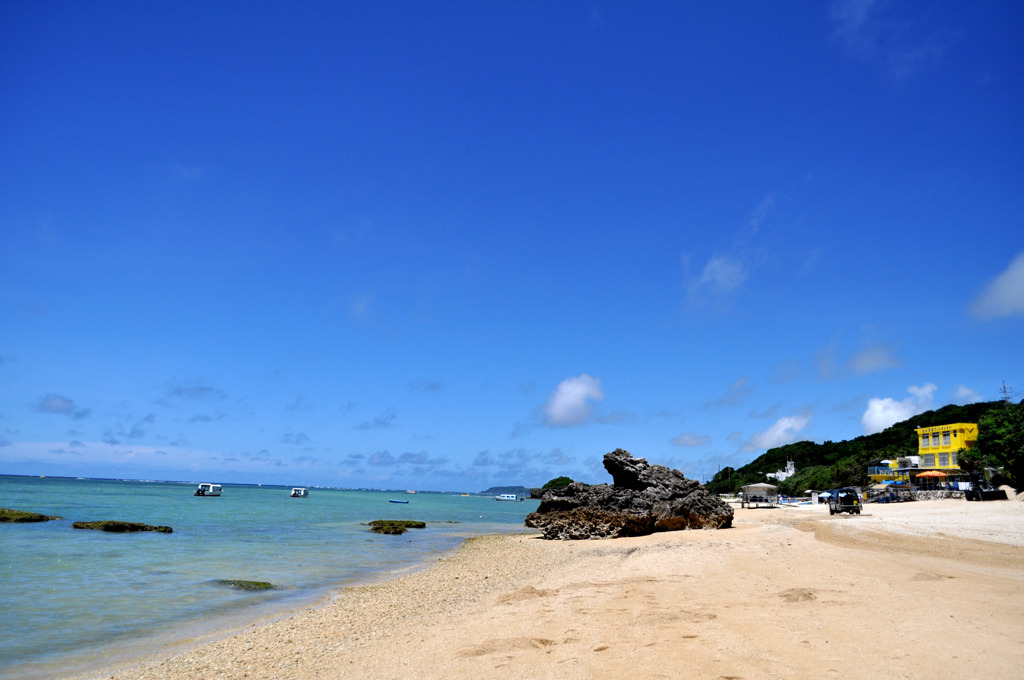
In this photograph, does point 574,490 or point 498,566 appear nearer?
point 498,566

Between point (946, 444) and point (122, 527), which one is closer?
point (122, 527)

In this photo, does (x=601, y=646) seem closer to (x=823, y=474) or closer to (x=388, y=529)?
(x=388, y=529)

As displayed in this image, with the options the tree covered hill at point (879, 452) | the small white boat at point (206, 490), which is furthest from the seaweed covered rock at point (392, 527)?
the small white boat at point (206, 490)

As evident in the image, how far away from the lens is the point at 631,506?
29.2 m

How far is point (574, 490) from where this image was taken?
114ft

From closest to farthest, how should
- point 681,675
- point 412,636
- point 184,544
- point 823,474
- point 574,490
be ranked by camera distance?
point 681,675 < point 412,636 < point 184,544 < point 574,490 < point 823,474

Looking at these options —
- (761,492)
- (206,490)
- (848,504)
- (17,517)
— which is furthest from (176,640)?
(206,490)

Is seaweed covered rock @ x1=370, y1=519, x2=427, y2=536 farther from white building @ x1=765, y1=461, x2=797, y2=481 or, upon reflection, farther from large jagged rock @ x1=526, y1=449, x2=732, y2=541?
white building @ x1=765, y1=461, x2=797, y2=481

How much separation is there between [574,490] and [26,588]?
85.2 ft

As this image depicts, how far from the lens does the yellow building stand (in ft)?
191

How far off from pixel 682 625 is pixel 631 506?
2257cm

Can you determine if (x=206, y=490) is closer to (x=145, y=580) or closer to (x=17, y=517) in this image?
(x=17, y=517)

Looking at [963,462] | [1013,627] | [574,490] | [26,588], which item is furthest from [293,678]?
[963,462]

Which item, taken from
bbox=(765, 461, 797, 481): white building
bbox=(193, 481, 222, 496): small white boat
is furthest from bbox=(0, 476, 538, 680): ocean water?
bbox=(765, 461, 797, 481): white building
